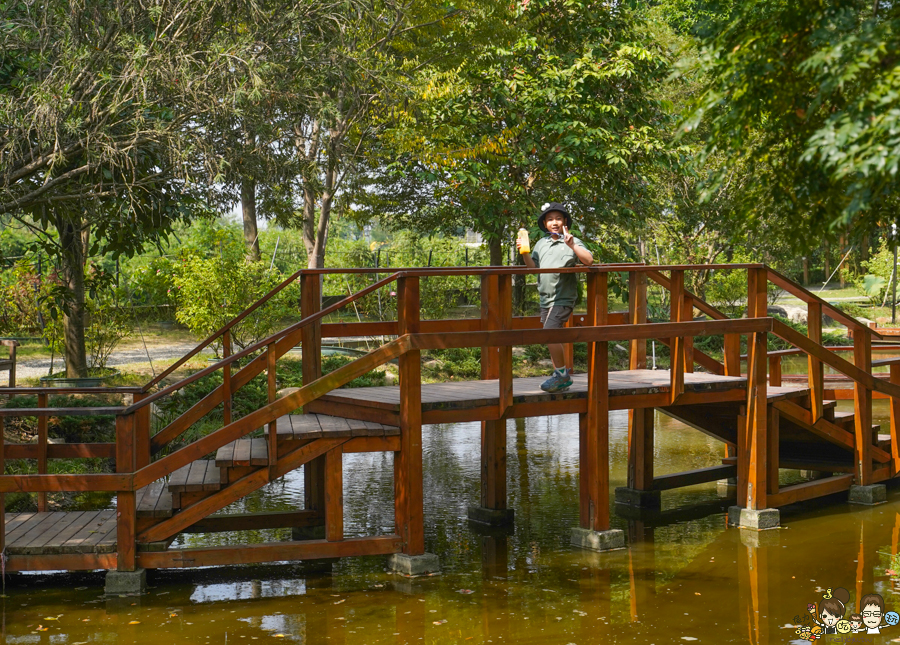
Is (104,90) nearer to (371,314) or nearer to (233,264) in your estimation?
(233,264)

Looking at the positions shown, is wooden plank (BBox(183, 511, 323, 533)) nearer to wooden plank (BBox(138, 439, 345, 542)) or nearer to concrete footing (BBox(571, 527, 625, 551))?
wooden plank (BBox(138, 439, 345, 542))

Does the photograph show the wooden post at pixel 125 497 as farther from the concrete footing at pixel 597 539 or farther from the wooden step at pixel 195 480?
the concrete footing at pixel 597 539

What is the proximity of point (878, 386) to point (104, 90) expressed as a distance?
27.9ft

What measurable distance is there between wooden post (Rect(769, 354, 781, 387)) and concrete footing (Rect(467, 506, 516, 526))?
3.31 m

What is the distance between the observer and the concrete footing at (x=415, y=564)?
25.8ft

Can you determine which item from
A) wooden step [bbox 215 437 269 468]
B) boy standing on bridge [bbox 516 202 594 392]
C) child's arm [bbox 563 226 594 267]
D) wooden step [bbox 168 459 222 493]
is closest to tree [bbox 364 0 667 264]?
boy standing on bridge [bbox 516 202 594 392]

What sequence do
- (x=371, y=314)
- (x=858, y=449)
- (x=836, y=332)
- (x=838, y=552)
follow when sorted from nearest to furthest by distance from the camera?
(x=838, y=552)
(x=858, y=449)
(x=371, y=314)
(x=836, y=332)

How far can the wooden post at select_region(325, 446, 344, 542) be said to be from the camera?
25.4 ft

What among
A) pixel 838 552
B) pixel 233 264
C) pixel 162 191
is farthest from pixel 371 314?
pixel 838 552

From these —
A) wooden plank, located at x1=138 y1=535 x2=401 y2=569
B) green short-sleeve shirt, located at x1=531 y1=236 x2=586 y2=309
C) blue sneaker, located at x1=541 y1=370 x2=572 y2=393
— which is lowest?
wooden plank, located at x1=138 y1=535 x2=401 y2=569

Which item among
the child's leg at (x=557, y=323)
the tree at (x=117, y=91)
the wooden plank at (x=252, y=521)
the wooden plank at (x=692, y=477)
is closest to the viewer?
the wooden plank at (x=252, y=521)

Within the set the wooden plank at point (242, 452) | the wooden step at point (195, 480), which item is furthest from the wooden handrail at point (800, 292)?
the wooden step at point (195, 480)

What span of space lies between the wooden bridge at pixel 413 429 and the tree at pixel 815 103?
2.84 meters

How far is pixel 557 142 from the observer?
17734mm
